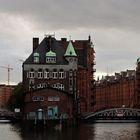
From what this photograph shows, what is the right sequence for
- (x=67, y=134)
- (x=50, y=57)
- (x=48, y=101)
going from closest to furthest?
(x=67, y=134), (x=48, y=101), (x=50, y=57)

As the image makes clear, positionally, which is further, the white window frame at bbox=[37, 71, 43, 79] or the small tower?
the small tower

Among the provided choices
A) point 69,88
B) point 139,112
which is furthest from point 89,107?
point 69,88

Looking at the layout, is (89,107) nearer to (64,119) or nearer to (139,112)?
(139,112)

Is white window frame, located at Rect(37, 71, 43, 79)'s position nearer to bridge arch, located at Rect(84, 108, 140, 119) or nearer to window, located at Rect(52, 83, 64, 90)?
window, located at Rect(52, 83, 64, 90)

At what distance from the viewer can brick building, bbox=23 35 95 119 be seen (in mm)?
123062

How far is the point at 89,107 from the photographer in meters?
165

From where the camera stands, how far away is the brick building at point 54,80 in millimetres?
123062

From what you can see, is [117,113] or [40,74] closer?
[40,74]

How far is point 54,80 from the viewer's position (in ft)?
450

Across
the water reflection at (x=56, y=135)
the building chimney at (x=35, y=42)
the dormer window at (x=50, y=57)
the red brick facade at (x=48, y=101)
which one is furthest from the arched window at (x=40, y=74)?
the water reflection at (x=56, y=135)

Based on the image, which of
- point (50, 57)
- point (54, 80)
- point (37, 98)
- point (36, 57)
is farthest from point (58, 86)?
point (37, 98)

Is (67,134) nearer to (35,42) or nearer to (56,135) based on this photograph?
(56,135)

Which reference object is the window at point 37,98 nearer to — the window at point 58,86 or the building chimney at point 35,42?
the window at point 58,86

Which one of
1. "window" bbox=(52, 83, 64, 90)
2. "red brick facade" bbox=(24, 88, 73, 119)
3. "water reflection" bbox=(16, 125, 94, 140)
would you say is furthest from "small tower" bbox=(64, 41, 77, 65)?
"water reflection" bbox=(16, 125, 94, 140)
